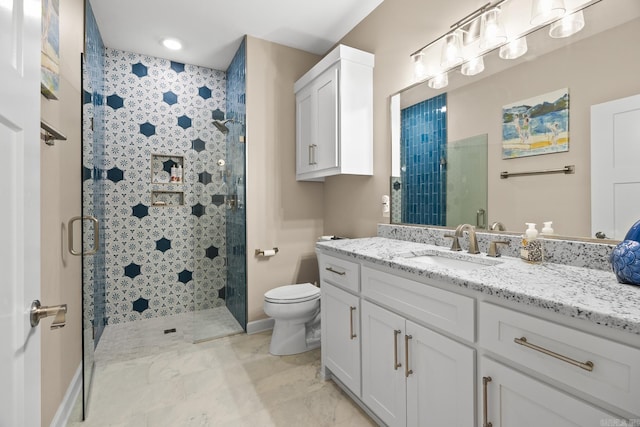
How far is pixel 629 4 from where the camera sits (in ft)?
3.70

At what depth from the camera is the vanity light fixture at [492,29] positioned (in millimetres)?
1501

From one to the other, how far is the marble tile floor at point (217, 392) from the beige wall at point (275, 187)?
611 millimetres

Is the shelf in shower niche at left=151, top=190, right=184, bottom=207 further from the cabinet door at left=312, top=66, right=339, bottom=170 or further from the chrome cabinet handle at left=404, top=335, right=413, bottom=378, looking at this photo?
the chrome cabinet handle at left=404, top=335, right=413, bottom=378

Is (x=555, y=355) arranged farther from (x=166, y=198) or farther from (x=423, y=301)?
(x=166, y=198)

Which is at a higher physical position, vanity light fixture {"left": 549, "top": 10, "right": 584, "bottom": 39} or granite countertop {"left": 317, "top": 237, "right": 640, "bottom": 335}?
vanity light fixture {"left": 549, "top": 10, "right": 584, "bottom": 39}

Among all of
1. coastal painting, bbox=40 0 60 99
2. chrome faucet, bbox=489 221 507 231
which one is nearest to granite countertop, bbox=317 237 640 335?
chrome faucet, bbox=489 221 507 231

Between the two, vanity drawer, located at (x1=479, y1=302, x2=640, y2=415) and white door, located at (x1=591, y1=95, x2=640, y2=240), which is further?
white door, located at (x1=591, y1=95, x2=640, y2=240)

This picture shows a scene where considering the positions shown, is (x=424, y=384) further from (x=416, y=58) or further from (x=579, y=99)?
(x=416, y=58)

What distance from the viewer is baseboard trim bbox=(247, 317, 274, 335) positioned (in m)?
2.70

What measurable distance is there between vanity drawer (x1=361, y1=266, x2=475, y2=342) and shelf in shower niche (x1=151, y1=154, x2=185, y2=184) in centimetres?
243

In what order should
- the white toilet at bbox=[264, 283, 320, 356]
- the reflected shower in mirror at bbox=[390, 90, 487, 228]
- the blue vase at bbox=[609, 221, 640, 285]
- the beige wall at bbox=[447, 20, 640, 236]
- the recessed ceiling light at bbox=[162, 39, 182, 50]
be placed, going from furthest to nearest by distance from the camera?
the recessed ceiling light at bbox=[162, 39, 182, 50] < the white toilet at bbox=[264, 283, 320, 356] < the reflected shower in mirror at bbox=[390, 90, 487, 228] < the beige wall at bbox=[447, 20, 640, 236] < the blue vase at bbox=[609, 221, 640, 285]

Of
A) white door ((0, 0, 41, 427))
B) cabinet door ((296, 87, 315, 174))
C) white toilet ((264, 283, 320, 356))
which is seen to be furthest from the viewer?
cabinet door ((296, 87, 315, 174))

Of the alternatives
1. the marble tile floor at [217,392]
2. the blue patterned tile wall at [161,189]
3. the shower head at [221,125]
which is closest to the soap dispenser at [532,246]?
the marble tile floor at [217,392]

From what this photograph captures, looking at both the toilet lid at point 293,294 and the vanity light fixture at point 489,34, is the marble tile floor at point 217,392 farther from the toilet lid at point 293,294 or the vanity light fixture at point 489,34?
the vanity light fixture at point 489,34
